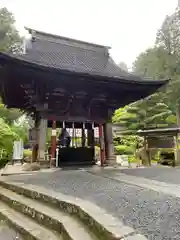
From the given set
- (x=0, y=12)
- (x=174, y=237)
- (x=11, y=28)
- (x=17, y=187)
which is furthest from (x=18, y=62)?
(x=0, y=12)

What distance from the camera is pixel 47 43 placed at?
9305 millimetres

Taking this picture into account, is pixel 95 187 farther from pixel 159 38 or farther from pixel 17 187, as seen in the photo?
pixel 159 38

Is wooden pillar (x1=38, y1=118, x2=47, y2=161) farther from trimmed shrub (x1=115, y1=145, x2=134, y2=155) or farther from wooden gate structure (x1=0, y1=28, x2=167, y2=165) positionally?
trimmed shrub (x1=115, y1=145, x2=134, y2=155)

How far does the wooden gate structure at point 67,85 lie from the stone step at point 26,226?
3.76 meters

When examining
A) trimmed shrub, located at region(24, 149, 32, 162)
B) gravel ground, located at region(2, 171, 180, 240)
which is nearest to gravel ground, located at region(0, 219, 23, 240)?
gravel ground, located at region(2, 171, 180, 240)

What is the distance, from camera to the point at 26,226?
3.26m

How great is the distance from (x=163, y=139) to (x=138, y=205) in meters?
8.64

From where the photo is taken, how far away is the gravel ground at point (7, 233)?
3.18 m

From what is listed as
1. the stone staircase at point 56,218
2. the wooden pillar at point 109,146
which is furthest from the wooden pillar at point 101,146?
the stone staircase at point 56,218

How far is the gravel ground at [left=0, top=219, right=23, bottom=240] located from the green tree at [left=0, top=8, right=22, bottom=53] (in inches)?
924

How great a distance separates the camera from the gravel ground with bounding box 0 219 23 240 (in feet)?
10.4

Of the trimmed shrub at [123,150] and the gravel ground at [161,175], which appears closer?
the gravel ground at [161,175]

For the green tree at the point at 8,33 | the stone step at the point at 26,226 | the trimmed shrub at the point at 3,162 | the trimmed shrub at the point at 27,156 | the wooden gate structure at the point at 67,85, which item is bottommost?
the stone step at the point at 26,226

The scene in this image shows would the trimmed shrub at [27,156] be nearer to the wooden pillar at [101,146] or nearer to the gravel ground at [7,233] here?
the wooden pillar at [101,146]
